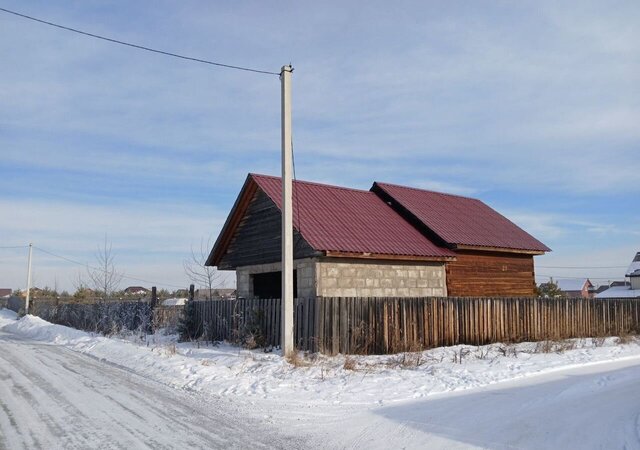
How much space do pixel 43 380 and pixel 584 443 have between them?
31.4 feet

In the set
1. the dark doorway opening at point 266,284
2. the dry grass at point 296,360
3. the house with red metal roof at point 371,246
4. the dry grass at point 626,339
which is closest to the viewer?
the dry grass at point 296,360

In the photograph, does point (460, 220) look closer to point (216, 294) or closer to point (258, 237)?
point (258, 237)

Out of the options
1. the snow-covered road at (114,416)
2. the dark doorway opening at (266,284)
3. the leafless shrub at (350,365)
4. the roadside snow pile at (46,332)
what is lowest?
the roadside snow pile at (46,332)

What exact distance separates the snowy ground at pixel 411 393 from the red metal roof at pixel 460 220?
22.2 feet

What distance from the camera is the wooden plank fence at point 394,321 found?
45.9 ft

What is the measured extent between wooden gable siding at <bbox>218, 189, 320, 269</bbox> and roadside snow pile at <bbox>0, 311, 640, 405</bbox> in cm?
381

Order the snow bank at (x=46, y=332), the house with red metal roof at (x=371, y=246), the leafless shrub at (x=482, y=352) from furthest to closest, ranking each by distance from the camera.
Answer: the snow bank at (x=46, y=332) < the house with red metal roof at (x=371, y=246) < the leafless shrub at (x=482, y=352)

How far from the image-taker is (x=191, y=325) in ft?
61.8

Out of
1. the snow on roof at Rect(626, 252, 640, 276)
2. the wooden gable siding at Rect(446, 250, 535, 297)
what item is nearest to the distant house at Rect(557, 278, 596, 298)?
the snow on roof at Rect(626, 252, 640, 276)

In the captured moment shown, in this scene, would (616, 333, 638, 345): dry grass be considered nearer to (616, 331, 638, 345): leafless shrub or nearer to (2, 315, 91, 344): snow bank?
(616, 331, 638, 345): leafless shrub

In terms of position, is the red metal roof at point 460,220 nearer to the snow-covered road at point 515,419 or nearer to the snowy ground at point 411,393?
the snowy ground at point 411,393

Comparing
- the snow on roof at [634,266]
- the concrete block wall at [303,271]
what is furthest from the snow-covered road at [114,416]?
the snow on roof at [634,266]

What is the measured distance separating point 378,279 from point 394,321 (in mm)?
3192

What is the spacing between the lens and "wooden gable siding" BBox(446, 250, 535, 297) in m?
20.7
